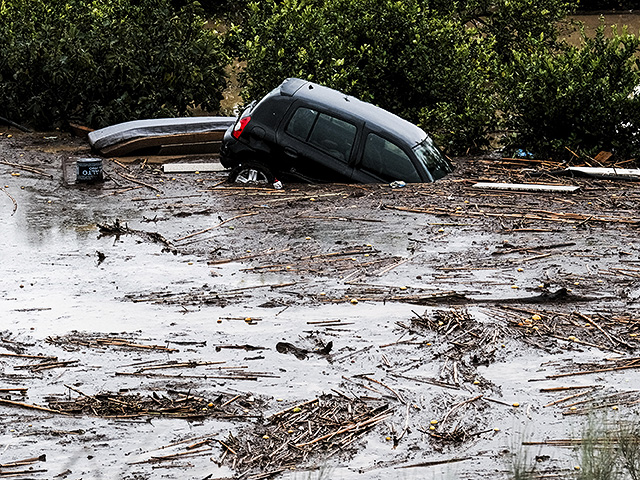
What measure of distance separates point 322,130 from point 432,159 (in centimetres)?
168

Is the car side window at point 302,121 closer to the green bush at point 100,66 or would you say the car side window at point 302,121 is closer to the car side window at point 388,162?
the car side window at point 388,162

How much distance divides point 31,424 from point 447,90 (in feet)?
41.5

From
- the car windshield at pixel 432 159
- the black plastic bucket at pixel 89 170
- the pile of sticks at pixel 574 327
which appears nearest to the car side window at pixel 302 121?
the car windshield at pixel 432 159

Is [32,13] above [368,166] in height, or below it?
above

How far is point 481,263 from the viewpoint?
947cm

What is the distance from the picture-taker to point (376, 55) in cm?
1716

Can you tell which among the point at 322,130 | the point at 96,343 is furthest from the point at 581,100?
the point at 96,343

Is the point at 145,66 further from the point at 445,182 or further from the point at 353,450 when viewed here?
the point at 353,450

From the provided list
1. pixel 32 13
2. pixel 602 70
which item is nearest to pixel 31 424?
pixel 602 70

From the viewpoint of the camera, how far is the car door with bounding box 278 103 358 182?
41.8ft

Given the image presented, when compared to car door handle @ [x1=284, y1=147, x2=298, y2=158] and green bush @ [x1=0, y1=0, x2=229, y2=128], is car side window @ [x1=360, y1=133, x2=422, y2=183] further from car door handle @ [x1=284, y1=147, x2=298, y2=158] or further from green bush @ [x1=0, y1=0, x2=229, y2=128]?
green bush @ [x1=0, y1=0, x2=229, y2=128]

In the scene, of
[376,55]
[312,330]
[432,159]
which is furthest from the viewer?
[376,55]

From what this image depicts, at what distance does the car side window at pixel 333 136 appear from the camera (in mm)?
12742

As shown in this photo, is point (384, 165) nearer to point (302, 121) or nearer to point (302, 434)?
point (302, 121)
